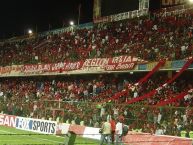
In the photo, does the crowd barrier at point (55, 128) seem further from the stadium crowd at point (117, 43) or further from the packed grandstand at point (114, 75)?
the stadium crowd at point (117, 43)

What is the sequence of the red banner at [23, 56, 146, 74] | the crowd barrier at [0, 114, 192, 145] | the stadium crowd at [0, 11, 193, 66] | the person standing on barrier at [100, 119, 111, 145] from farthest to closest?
the red banner at [23, 56, 146, 74], the stadium crowd at [0, 11, 193, 66], the crowd barrier at [0, 114, 192, 145], the person standing on barrier at [100, 119, 111, 145]

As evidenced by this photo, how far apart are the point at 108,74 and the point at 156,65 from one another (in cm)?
824

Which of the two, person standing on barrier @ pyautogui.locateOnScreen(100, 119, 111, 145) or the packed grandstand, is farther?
the packed grandstand

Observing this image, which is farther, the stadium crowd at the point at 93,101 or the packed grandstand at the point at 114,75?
the packed grandstand at the point at 114,75

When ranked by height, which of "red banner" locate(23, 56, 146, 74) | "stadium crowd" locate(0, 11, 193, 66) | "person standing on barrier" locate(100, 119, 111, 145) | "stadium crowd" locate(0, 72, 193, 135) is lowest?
"person standing on barrier" locate(100, 119, 111, 145)

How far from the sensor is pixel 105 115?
78.0 feet

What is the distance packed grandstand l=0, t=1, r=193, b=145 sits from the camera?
22.7 m

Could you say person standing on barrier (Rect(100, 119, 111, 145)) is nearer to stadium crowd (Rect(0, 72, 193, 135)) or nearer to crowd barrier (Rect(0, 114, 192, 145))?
crowd barrier (Rect(0, 114, 192, 145))

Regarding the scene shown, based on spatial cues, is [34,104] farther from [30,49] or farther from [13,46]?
[13,46]

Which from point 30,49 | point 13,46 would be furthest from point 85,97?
point 13,46

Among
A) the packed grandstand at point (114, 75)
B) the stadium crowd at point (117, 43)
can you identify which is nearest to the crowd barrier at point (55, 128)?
the packed grandstand at point (114, 75)

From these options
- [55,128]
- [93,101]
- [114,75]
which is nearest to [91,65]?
[114,75]

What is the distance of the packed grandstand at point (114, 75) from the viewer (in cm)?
2270

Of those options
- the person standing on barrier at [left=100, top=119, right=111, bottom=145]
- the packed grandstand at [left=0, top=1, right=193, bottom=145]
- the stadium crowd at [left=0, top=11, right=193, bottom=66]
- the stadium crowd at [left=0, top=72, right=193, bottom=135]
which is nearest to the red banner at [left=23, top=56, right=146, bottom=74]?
the packed grandstand at [left=0, top=1, right=193, bottom=145]
